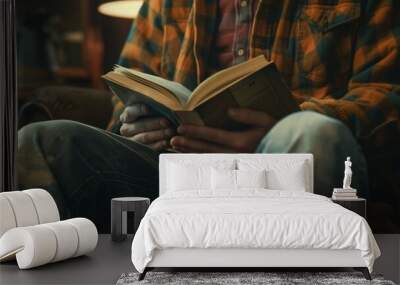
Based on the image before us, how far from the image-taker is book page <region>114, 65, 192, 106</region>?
22.0 ft

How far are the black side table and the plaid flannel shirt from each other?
1448 millimetres

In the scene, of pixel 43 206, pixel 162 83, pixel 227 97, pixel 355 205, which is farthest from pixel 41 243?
pixel 355 205

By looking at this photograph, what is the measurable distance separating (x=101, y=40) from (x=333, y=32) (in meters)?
2.56

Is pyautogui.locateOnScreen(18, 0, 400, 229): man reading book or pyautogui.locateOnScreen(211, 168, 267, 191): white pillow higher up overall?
pyautogui.locateOnScreen(18, 0, 400, 229): man reading book

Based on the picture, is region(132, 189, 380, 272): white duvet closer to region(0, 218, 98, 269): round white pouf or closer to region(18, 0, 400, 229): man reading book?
region(0, 218, 98, 269): round white pouf

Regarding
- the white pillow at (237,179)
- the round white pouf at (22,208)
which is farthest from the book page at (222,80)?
the round white pouf at (22,208)

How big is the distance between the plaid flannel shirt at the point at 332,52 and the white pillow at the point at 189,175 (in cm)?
94

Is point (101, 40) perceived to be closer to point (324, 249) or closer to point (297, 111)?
point (297, 111)

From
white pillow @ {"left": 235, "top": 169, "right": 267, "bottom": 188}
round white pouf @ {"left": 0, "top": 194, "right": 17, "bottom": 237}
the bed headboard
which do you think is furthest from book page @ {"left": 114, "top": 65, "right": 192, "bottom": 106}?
round white pouf @ {"left": 0, "top": 194, "right": 17, "bottom": 237}

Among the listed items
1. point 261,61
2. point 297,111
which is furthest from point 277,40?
point 297,111

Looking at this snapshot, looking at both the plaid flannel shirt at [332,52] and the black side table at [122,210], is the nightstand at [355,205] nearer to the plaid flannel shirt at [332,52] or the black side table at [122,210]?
the plaid flannel shirt at [332,52]

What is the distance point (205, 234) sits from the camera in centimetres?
445

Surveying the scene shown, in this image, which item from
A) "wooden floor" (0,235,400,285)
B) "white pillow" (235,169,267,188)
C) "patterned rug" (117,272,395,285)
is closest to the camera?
"patterned rug" (117,272,395,285)

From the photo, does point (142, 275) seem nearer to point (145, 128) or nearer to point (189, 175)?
point (189, 175)
